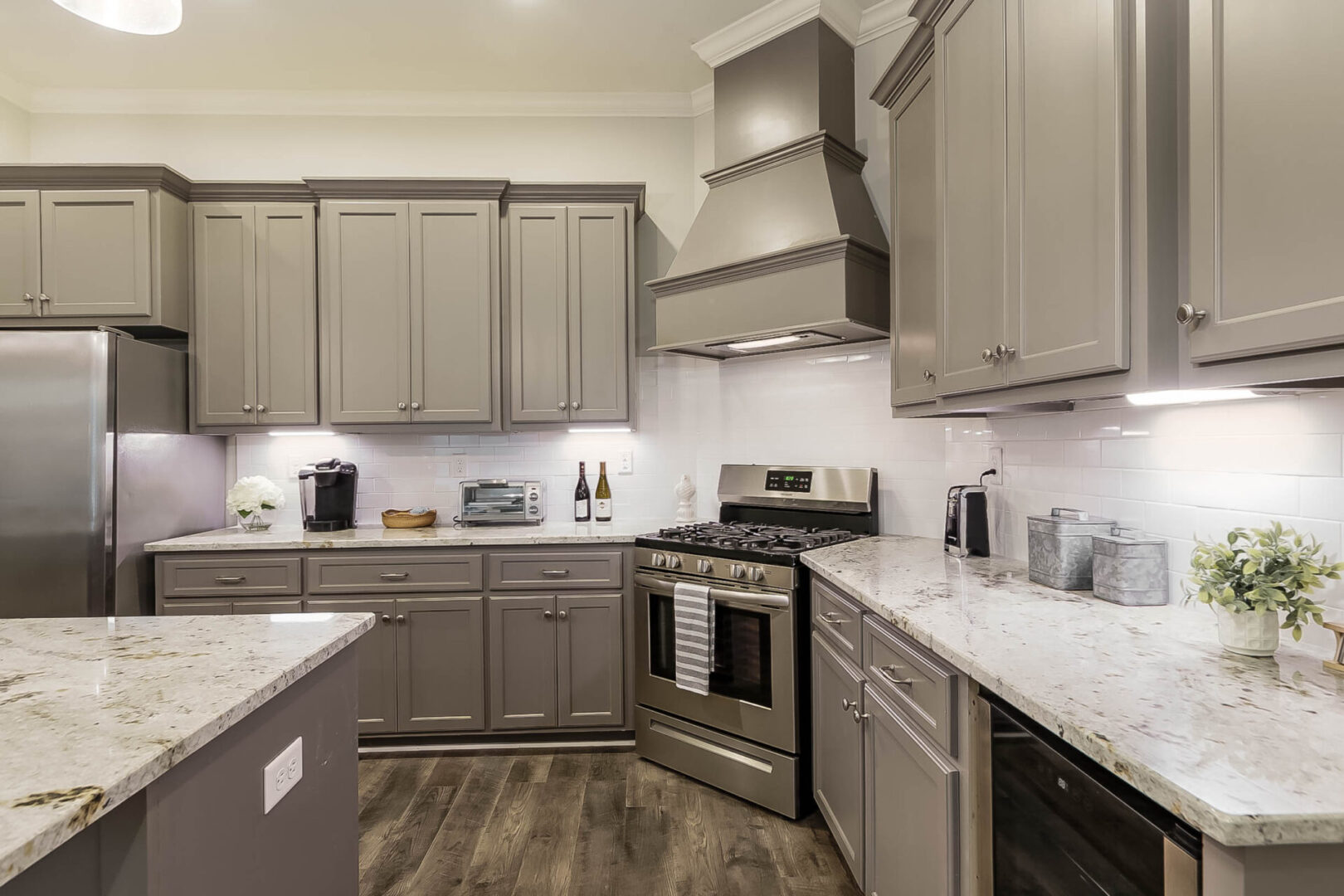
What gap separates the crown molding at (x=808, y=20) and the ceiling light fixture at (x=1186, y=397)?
6.73 feet

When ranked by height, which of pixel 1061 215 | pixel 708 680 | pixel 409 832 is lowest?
Answer: pixel 409 832

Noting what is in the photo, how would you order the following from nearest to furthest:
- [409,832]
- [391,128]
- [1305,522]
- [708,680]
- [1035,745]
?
1. [1035,745]
2. [1305,522]
3. [409,832]
4. [708,680]
5. [391,128]

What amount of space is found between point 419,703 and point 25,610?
1605 millimetres

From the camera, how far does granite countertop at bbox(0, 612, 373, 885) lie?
73 centimetres

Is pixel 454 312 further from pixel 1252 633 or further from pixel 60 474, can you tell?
pixel 1252 633

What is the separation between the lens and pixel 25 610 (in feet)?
8.93

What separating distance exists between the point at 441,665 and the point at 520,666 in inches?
13.8

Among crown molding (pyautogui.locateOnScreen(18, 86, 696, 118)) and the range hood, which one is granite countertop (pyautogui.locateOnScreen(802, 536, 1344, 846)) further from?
crown molding (pyautogui.locateOnScreen(18, 86, 696, 118))

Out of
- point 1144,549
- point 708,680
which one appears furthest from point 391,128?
point 1144,549

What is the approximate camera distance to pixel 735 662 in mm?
2527

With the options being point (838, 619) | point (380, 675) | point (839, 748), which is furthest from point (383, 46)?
point (839, 748)

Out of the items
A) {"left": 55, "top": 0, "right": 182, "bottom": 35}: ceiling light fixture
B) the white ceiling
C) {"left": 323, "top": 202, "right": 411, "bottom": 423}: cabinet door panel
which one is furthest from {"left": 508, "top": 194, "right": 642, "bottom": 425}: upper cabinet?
{"left": 55, "top": 0, "right": 182, "bottom": 35}: ceiling light fixture

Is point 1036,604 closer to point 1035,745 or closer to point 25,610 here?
point 1035,745

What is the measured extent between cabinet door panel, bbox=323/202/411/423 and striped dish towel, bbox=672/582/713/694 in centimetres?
167
